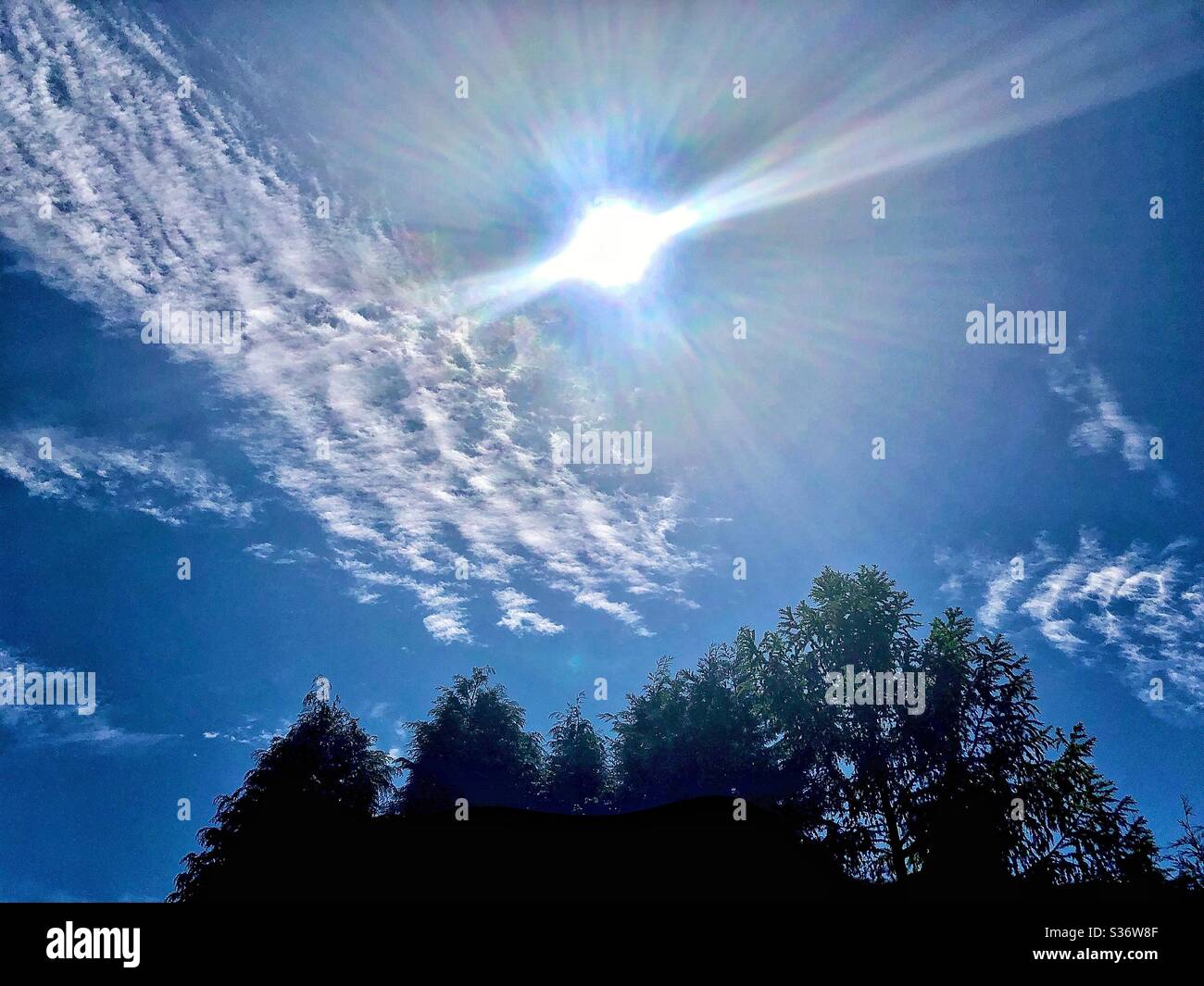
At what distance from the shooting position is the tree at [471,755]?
31406 millimetres

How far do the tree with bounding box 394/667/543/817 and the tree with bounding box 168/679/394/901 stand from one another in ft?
8.42

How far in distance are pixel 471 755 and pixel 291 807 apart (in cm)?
905

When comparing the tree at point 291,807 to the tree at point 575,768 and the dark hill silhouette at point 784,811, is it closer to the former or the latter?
the dark hill silhouette at point 784,811

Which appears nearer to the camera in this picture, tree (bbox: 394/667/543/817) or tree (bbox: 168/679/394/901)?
tree (bbox: 168/679/394/901)

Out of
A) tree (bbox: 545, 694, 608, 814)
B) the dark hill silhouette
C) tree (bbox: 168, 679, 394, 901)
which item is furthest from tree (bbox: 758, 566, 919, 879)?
tree (bbox: 168, 679, 394, 901)

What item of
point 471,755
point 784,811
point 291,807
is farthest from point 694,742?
point 291,807

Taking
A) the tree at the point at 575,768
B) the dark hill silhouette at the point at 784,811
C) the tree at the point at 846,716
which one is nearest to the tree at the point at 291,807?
the dark hill silhouette at the point at 784,811

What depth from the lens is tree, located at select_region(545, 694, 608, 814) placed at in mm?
32156

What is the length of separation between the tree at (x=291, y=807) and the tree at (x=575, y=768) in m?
9.41

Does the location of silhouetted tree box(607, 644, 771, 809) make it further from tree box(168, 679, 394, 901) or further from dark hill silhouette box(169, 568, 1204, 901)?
tree box(168, 679, 394, 901)
